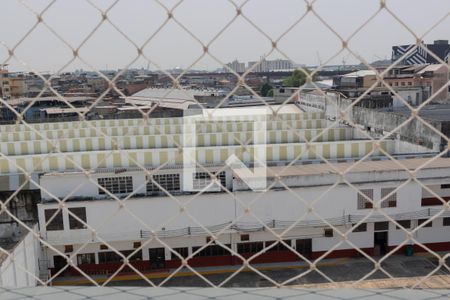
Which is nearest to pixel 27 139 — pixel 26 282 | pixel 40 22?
pixel 26 282

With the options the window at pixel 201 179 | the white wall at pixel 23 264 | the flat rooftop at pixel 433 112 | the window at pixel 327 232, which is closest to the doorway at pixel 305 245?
the window at pixel 327 232

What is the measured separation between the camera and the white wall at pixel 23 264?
8.39 ft

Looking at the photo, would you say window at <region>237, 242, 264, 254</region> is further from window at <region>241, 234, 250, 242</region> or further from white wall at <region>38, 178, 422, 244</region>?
white wall at <region>38, 178, 422, 244</region>

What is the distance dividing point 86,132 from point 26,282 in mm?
2995

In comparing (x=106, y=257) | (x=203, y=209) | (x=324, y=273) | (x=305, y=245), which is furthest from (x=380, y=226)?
(x=106, y=257)

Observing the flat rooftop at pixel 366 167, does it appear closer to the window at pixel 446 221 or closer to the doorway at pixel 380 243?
the window at pixel 446 221

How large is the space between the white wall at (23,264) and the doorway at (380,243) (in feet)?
9.66

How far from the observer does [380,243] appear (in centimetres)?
477

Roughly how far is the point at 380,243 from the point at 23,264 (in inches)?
122

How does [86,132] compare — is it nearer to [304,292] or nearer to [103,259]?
[103,259]

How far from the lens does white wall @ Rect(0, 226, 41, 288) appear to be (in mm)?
2557

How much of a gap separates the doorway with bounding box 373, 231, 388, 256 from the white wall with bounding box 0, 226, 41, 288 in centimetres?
295

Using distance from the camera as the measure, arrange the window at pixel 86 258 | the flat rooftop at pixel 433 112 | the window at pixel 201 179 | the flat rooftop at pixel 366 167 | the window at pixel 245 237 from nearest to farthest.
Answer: the flat rooftop at pixel 366 167 < the window at pixel 201 179 < the window at pixel 245 237 < the window at pixel 86 258 < the flat rooftop at pixel 433 112

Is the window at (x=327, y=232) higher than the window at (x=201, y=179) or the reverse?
the reverse
